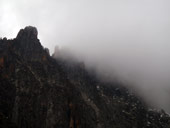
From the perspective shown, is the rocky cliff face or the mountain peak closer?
the rocky cliff face

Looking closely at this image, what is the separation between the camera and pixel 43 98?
143375 mm

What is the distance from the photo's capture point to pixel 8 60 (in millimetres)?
151375

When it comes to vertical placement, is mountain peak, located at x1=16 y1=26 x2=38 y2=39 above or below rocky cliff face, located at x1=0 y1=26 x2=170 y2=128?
above

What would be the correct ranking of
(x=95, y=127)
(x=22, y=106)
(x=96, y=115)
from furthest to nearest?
(x=96, y=115), (x=95, y=127), (x=22, y=106)

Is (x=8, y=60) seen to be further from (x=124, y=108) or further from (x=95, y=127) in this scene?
(x=124, y=108)

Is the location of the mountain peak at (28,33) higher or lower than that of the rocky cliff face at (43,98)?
higher

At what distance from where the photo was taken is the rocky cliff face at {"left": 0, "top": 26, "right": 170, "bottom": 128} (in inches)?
5187

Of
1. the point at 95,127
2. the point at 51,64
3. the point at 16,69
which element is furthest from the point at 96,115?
the point at 16,69

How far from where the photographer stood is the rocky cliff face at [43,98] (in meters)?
132

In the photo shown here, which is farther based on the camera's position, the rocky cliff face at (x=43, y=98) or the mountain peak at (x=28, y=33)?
the mountain peak at (x=28, y=33)

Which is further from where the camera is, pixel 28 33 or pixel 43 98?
pixel 28 33

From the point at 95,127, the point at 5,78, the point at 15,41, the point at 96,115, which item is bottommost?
the point at 95,127

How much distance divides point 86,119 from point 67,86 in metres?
28.2

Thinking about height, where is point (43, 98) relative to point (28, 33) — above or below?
below
